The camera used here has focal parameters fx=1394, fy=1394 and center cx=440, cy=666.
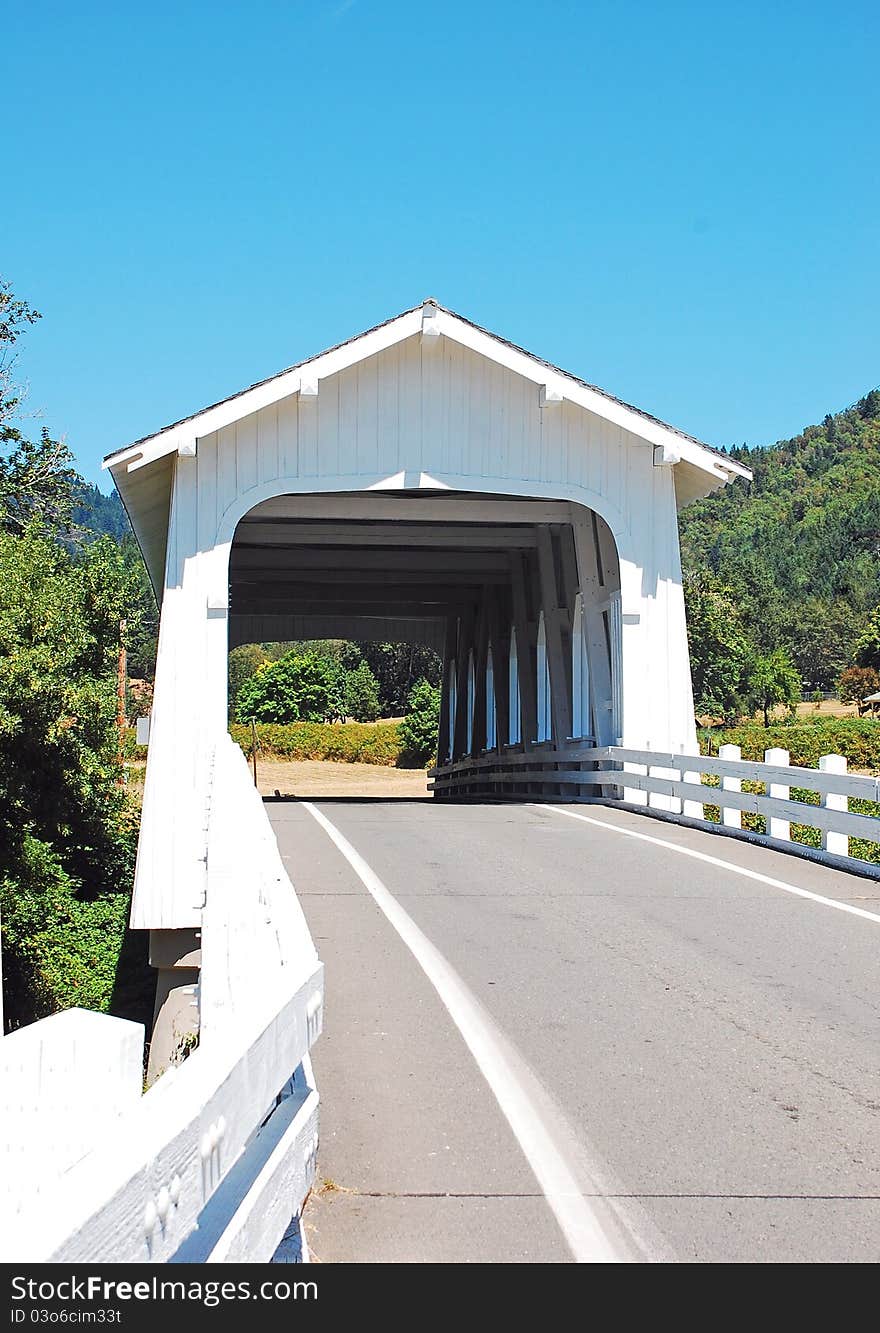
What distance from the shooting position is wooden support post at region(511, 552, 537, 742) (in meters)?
26.3

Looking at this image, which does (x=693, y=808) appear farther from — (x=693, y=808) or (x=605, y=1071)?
(x=605, y=1071)

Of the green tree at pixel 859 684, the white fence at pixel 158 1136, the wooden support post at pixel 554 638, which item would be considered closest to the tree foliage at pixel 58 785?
the wooden support post at pixel 554 638

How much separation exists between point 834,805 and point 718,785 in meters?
5.58

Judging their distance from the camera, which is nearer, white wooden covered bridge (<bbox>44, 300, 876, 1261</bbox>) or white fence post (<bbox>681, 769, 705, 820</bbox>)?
white wooden covered bridge (<bbox>44, 300, 876, 1261</bbox>)

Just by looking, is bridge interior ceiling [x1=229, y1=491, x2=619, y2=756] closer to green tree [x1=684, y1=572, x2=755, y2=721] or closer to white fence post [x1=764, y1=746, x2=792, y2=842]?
white fence post [x1=764, y1=746, x2=792, y2=842]

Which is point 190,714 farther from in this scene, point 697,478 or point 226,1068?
point 226,1068

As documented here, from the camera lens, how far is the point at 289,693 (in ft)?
249

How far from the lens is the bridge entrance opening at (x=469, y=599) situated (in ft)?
64.8

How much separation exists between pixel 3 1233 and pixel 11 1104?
0.34 meters

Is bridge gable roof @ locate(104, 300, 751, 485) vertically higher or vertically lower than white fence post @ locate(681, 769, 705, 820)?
higher

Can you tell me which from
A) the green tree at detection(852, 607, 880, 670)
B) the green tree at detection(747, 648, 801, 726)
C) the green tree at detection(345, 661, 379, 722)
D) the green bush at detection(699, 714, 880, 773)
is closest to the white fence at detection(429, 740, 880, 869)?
the green bush at detection(699, 714, 880, 773)

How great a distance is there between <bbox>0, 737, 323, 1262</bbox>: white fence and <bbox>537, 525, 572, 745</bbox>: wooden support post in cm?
1915

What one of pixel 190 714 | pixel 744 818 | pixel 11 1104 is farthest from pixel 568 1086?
pixel 744 818

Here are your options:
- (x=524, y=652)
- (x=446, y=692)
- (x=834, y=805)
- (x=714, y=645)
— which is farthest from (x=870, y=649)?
(x=834, y=805)
